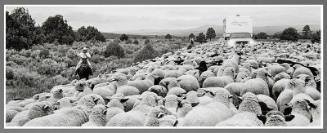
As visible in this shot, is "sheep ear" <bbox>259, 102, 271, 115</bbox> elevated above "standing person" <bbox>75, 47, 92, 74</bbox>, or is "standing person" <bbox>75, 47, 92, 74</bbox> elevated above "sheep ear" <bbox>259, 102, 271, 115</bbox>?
"standing person" <bbox>75, 47, 92, 74</bbox>

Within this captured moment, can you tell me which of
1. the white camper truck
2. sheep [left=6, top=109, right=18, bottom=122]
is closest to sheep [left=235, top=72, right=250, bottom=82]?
the white camper truck

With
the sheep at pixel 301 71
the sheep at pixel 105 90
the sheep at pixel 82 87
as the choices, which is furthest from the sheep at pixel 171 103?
the sheep at pixel 301 71

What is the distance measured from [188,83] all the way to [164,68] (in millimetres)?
1616

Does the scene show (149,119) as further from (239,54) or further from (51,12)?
(239,54)

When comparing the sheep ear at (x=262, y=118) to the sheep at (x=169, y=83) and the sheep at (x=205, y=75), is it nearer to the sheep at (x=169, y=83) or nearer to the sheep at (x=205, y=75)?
the sheep at (x=169, y=83)

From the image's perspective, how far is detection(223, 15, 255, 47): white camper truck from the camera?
8039 mm

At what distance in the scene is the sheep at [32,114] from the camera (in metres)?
5.57

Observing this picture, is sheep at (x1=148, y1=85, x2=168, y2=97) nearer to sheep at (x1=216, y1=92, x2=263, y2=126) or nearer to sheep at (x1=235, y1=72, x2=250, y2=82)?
sheep at (x1=235, y1=72, x2=250, y2=82)

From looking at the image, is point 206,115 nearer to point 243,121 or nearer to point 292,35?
point 243,121

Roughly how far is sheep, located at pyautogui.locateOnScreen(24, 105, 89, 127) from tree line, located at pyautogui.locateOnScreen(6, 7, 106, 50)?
98.9 inches

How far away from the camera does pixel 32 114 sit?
561 centimetres

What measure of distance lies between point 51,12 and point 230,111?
12.0ft

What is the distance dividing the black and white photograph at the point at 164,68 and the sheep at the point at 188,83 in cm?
2

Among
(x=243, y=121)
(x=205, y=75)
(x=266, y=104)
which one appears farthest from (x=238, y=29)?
(x=243, y=121)
